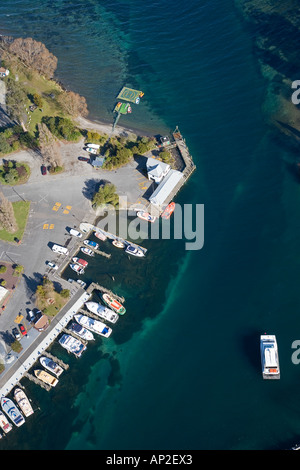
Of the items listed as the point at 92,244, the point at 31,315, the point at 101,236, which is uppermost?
the point at 101,236

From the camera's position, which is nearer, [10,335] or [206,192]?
[10,335]

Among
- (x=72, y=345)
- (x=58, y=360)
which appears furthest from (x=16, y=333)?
(x=72, y=345)

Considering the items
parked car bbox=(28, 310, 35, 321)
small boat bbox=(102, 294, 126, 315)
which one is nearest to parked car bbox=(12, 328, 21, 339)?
parked car bbox=(28, 310, 35, 321)

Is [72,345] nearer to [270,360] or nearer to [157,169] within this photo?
[270,360]

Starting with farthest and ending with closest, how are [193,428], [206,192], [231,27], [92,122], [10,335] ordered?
[231,27] → [92,122] → [206,192] → [10,335] → [193,428]

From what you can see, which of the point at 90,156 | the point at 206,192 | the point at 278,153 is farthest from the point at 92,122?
the point at 278,153

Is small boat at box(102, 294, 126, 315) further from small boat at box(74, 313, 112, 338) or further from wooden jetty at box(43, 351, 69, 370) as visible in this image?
wooden jetty at box(43, 351, 69, 370)
